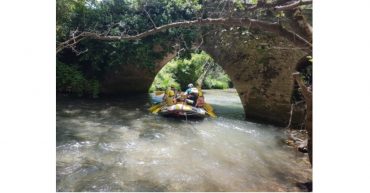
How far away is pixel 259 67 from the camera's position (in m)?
9.94

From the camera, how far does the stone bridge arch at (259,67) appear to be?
368 inches

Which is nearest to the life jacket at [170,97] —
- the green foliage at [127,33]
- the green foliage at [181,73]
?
the green foliage at [127,33]

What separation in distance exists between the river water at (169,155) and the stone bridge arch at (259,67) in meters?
0.60

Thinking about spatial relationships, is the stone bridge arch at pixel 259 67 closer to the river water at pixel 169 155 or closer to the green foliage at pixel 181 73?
the river water at pixel 169 155

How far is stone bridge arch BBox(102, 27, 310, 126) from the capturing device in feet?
30.6

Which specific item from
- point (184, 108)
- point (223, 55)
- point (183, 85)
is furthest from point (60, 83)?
point (183, 85)

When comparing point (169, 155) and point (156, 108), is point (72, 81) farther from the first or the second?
point (169, 155)

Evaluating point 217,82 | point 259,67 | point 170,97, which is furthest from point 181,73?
point 259,67

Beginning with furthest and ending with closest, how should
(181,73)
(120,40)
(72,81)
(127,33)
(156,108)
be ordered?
(181,73)
(127,33)
(156,108)
(72,81)
(120,40)

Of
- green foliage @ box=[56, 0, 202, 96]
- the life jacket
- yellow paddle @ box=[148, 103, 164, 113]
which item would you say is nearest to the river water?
yellow paddle @ box=[148, 103, 164, 113]

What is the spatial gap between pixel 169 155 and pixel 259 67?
15.3 feet

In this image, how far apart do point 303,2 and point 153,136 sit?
17.5 ft

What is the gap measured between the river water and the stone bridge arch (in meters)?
0.60
